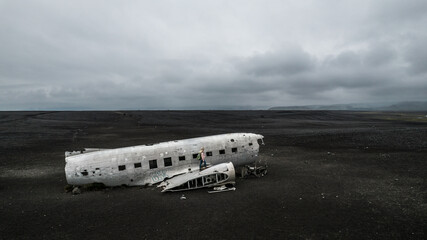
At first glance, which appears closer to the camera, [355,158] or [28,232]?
[28,232]

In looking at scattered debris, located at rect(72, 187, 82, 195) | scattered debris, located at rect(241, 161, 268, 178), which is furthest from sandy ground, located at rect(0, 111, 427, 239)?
scattered debris, located at rect(241, 161, 268, 178)

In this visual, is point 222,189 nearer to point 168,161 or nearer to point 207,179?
point 207,179

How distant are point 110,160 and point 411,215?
21984 mm

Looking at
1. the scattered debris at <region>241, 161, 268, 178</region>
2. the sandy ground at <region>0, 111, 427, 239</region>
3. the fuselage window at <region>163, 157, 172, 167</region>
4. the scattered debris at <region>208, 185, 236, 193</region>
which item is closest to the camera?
the sandy ground at <region>0, 111, 427, 239</region>

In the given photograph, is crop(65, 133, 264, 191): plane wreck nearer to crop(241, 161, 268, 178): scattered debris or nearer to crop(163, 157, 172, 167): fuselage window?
crop(163, 157, 172, 167): fuselage window

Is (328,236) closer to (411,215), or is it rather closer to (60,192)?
(411,215)

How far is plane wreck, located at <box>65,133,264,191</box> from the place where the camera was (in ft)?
60.2

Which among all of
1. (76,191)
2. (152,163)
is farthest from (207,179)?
(76,191)

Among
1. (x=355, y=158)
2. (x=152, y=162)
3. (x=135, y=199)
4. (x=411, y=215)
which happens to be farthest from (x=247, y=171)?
(x=355, y=158)

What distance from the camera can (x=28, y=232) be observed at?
12852 millimetres

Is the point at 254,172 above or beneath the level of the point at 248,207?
above

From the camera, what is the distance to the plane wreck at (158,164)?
1834 cm

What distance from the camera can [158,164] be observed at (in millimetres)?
19516

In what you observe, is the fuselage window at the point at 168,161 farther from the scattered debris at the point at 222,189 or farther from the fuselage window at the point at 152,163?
the scattered debris at the point at 222,189
